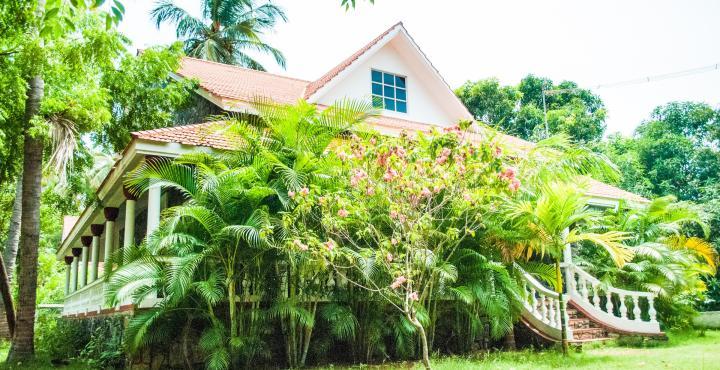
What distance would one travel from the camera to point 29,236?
35.0 ft

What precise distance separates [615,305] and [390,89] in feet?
24.3

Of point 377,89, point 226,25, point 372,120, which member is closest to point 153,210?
point 372,120

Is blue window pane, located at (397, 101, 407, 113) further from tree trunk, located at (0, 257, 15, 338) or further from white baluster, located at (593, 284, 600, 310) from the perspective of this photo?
tree trunk, located at (0, 257, 15, 338)

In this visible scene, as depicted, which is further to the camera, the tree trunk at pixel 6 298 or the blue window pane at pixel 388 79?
the blue window pane at pixel 388 79

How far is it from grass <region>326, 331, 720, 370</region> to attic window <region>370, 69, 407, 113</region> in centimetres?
731

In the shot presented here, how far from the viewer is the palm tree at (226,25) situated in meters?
27.2

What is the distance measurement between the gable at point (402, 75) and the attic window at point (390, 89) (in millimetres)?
109

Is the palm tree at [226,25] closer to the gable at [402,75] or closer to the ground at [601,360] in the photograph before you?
A: the gable at [402,75]

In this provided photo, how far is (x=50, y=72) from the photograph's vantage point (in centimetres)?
914

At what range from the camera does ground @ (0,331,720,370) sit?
7.89 meters

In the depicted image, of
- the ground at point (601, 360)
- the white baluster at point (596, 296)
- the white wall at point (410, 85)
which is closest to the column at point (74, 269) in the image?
the ground at point (601, 360)

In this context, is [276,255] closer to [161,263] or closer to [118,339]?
[161,263]

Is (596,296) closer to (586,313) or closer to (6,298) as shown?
(586,313)

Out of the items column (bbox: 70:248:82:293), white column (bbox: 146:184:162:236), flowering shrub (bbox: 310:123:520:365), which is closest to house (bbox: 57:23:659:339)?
white column (bbox: 146:184:162:236)
